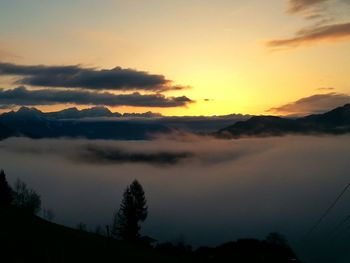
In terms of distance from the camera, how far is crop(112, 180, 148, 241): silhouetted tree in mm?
122312

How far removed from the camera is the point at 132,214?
130375 millimetres

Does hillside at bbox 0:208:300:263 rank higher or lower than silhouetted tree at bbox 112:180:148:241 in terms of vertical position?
higher

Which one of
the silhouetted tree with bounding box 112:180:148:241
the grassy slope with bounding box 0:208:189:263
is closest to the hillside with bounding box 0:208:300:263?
the grassy slope with bounding box 0:208:189:263

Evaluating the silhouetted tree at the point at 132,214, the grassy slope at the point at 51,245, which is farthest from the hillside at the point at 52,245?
the silhouetted tree at the point at 132,214

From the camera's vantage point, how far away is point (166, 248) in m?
113

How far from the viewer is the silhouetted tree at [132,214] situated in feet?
401

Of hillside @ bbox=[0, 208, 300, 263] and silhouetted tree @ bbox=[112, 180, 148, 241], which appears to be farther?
silhouetted tree @ bbox=[112, 180, 148, 241]

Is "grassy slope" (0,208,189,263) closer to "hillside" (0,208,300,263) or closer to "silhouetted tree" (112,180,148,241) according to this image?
"hillside" (0,208,300,263)

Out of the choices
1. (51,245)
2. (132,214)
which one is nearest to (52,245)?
(51,245)

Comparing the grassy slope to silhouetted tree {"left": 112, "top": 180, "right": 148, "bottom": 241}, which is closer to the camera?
the grassy slope

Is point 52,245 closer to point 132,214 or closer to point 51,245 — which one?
point 51,245

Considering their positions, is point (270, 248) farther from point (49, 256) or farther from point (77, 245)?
point (49, 256)

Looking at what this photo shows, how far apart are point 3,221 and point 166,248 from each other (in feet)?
188

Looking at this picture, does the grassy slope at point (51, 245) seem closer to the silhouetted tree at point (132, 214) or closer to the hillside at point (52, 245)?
the hillside at point (52, 245)
